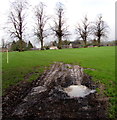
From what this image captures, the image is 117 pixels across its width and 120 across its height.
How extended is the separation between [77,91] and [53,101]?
3.97 ft

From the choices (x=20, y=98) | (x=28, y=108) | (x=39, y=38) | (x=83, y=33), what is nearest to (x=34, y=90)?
(x=20, y=98)

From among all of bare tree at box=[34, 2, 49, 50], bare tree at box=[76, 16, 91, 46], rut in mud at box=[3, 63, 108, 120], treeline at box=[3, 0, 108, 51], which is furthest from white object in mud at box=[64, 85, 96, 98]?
bare tree at box=[76, 16, 91, 46]

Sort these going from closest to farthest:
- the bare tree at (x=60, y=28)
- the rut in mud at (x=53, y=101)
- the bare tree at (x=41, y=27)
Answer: the rut in mud at (x=53, y=101)
the bare tree at (x=41, y=27)
the bare tree at (x=60, y=28)

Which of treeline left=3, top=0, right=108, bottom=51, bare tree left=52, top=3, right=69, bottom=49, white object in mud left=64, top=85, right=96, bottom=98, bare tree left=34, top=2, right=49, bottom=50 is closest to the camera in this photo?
white object in mud left=64, top=85, right=96, bottom=98

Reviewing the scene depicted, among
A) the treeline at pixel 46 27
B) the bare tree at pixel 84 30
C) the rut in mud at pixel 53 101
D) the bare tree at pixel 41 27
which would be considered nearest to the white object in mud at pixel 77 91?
the rut in mud at pixel 53 101

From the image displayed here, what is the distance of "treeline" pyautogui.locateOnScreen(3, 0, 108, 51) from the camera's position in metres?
28.3

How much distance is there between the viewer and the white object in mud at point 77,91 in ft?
14.7

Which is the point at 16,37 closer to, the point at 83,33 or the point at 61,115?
the point at 83,33

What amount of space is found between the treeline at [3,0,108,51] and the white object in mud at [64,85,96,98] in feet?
52.3

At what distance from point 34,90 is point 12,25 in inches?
1111

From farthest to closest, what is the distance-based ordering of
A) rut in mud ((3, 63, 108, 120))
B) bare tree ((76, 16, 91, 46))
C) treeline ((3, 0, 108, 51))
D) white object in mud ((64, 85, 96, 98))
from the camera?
bare tree ((76, 16, 91, 46)) → treeline ((3, 0, 108, 51)) → white object in mud ((64, 85, 96, 98)) → rut in mud ((3, 63, 108, 120))

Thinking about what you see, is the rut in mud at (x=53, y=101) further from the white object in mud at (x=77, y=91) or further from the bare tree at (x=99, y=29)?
the bare tree at (x=99, y=29)

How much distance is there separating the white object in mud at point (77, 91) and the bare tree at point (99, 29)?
4116 cm

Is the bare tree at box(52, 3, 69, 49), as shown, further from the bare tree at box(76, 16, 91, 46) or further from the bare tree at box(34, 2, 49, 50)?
the bare tree at box(76, 16, 91, 46)
